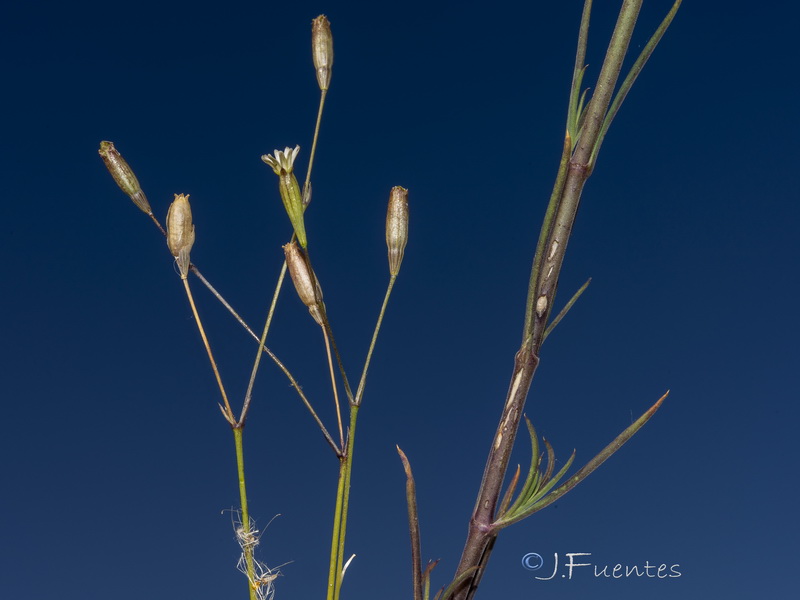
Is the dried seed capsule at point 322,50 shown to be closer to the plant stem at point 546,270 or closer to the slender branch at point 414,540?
the plant stem at point 546,270

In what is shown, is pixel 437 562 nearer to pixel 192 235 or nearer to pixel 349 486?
pixel 349 486

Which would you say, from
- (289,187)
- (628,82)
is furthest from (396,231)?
(628,82)

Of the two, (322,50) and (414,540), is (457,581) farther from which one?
(322,50)

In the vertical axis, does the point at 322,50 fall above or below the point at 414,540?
above

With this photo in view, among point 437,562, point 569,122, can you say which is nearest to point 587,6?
point 569,122

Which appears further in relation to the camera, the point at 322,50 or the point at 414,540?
the point at 322,50

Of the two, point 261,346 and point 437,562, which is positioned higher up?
point 261,346
